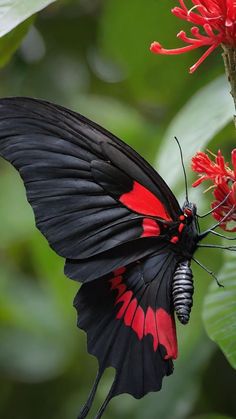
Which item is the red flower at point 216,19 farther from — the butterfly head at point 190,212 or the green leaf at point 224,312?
the green leaf at point 224,312

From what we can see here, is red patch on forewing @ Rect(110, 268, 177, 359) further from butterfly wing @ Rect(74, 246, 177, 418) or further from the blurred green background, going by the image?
the blurred green background

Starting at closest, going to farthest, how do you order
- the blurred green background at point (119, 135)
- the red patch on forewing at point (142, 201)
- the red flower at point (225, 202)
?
1. the red flower at point (225, 202)
2. the red patch on forewing at point (142, 201)
3. the blurred green background at point (119, 135)

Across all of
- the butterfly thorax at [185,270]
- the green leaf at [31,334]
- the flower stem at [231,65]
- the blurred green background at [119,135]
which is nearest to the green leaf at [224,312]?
the blurred green background at [119,135]

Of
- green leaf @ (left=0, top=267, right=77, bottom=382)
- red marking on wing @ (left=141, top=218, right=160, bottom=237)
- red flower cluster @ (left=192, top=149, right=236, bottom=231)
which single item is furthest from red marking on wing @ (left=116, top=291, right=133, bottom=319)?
green leaf @ (left=0, top=267, right=77, bottom=382)

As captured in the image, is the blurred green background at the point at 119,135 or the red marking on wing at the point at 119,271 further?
the blurred green background at the point at 119,135

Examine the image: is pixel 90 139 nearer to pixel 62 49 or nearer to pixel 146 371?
pixel 146 371

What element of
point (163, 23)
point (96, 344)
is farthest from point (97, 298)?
point (163, 23)

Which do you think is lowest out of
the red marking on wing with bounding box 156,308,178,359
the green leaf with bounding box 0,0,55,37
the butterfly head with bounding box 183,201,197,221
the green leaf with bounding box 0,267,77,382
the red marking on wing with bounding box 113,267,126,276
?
the green leaf with bounding box 0,267,77,382

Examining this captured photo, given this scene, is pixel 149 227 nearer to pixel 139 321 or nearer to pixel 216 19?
pixel 139 321

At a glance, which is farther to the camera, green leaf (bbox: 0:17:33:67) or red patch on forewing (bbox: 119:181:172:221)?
green leaf (bbox: 0:17:33:67)
